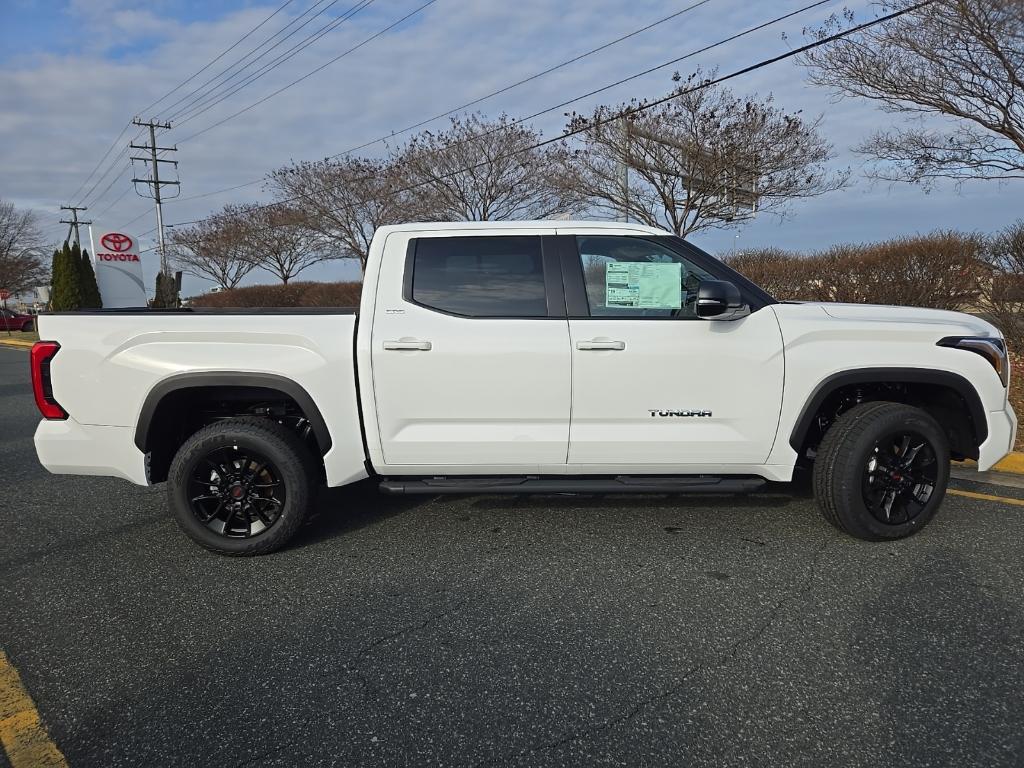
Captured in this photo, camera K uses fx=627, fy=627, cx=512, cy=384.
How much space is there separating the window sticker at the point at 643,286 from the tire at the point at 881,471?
1.17 m

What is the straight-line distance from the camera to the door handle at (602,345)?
3.32 m

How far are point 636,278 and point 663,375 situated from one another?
565 millimetres

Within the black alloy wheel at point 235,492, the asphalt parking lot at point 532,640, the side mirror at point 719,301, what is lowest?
the asphalt parking lot at point 532,640

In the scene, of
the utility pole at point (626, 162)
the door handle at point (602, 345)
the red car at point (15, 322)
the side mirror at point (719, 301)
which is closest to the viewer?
the side mirror at point (719, 301)

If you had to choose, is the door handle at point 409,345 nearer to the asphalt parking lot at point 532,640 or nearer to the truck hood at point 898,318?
the asphalt parking lot at point 532,640

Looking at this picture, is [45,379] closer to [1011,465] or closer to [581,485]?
[581,485]

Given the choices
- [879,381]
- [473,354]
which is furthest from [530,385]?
[879,381]

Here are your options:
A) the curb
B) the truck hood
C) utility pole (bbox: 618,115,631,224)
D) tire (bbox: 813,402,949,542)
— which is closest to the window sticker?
the truck hood

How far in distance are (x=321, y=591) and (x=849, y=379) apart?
295cm

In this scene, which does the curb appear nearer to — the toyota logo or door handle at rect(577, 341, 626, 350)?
door handle at rect(577, 341, 626, 350)

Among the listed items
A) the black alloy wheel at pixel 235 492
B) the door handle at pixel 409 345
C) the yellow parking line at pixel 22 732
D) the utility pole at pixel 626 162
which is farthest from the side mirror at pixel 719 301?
the utility pole at pixel 626 162

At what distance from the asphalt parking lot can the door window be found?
1.33m

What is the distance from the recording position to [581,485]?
11.5 feet

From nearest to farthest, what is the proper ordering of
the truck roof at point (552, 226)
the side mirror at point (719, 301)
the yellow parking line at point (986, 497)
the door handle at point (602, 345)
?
1. the side mirror at point (719, 301)
2. the door handle at point (602, 345)
3. the truck roof at point (552, 226)
4. the yellow parking line at point (986, 497)
